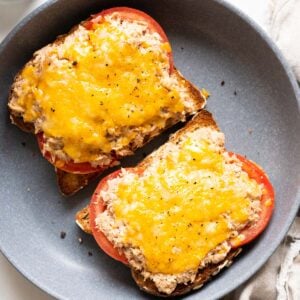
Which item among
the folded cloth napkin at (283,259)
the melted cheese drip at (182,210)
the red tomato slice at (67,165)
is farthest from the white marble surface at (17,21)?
the melted cheese drip at (182,210)

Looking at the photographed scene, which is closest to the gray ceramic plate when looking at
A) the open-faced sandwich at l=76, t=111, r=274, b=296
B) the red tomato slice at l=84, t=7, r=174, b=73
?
the red tomato slice at l=84, t=7, r=174, b=73

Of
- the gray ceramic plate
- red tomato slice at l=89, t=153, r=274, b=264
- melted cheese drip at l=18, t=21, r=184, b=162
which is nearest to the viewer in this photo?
melted cheese drip at l=18, t=21, r=184, b=162

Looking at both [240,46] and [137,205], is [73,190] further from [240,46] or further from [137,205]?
[240,46]

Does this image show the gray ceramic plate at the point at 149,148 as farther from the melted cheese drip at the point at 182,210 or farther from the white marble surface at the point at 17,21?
the melted cheese drip at the point at 182,210

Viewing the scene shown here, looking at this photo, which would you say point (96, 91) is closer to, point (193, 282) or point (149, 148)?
point (149, 148)

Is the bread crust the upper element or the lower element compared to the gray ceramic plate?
lower

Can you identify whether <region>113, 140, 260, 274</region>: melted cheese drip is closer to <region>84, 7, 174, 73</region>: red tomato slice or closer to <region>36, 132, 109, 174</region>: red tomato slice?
<region>36, 132, 109, 174</region>: red tomato slice

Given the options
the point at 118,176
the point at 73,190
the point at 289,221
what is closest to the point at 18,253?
the point at 73,190
